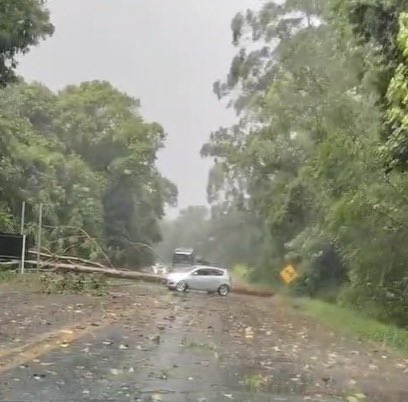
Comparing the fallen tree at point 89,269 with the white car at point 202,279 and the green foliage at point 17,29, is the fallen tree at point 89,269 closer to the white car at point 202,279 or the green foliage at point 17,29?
the white car at point 202,279

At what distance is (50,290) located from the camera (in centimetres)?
2191

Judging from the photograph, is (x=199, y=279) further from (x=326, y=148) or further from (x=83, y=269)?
(x=326, y=148)

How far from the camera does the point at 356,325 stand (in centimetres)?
1920

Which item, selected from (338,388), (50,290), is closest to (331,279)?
(50,290)

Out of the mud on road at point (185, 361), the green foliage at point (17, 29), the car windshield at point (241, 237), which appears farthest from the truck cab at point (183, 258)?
the mud on road at point (185, 361)

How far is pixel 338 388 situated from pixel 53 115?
45.7 metres

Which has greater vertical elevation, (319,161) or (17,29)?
(17,29)

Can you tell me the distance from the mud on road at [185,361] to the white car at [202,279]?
13.4m

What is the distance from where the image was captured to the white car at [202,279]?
3259cm

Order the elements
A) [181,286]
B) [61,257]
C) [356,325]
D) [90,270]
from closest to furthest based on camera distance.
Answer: [356,325] → [90,270] → [61,257] → [181,286]

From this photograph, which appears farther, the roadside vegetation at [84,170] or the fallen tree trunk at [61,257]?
the roadside vegetation at [84,170]

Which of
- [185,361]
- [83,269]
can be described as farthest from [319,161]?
→ [185,361]

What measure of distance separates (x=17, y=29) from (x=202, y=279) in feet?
46.3

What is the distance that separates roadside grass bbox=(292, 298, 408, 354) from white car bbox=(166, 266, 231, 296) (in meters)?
6.20
